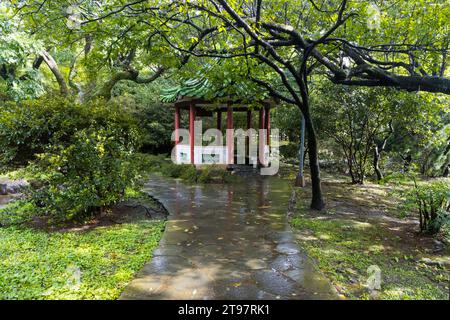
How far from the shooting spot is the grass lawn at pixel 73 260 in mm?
3025

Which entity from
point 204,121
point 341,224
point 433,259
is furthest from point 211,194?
point 204,121

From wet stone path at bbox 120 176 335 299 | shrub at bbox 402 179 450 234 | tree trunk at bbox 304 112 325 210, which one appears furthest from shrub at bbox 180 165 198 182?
shrub at bbox 402 179 450 234

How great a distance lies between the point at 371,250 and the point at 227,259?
2119 mm

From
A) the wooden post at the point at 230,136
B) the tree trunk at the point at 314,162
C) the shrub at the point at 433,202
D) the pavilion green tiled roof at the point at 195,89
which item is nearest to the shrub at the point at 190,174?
the wooden post at the point at 230,136

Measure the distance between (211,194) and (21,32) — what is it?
763 cm

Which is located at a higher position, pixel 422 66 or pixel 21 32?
pixel 21 32

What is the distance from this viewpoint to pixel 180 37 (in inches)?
268

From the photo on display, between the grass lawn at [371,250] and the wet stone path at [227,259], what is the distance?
0.94 feet

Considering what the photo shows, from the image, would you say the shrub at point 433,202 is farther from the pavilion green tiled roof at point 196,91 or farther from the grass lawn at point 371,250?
the pavilion green tiled roof at point 196,91

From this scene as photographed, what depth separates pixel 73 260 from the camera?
379 centimetres

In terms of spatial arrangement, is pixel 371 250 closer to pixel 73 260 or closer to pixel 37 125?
pixel 73 260

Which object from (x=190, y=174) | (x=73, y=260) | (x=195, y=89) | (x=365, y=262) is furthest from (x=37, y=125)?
(x=195, y=89)

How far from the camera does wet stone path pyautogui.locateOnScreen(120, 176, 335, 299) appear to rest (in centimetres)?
303
